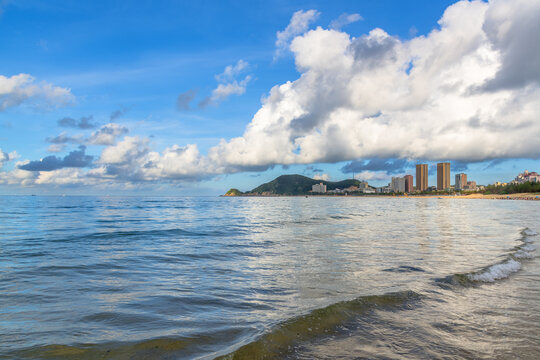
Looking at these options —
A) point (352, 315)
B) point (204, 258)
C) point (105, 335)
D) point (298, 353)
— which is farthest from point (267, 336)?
point (204, 258)

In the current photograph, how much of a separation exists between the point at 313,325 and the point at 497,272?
30.4 ft

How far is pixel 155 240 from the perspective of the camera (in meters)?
23.1

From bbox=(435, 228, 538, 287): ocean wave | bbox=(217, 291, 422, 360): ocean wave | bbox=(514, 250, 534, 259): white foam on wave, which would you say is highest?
bbox=(217, 291, 422, 360): ocean wave

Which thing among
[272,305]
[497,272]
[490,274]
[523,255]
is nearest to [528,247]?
[523,255]

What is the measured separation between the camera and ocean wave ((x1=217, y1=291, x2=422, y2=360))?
5727 millimetres

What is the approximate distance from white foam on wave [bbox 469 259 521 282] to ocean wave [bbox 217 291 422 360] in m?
3.87

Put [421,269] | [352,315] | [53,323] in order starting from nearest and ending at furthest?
[53,323] < [352,315] < [421,269]

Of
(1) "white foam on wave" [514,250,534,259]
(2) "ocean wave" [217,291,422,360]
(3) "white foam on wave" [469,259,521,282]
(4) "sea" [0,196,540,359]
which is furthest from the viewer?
(1) "white foam on wave" [514,250,534,259]

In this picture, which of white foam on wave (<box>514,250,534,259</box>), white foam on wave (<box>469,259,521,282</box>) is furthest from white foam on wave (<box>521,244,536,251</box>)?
white foam on wave (<box>469,259,521,282</box>)

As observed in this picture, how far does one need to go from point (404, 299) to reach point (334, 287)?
212 cm

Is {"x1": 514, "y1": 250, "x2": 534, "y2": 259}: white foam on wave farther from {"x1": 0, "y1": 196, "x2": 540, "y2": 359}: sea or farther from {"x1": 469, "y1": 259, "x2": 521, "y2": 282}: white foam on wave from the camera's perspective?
{"x1": 469, "y1": 259, "x2": 521, "y2": 282}: white foam on wave

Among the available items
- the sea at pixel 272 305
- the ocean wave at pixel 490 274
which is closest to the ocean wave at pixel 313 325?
the sea at pixel 272 305

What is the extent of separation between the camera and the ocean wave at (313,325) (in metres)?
5.73

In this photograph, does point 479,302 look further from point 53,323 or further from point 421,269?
point 53,323
